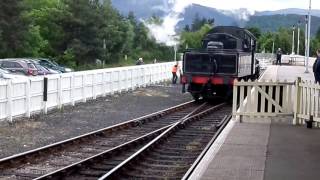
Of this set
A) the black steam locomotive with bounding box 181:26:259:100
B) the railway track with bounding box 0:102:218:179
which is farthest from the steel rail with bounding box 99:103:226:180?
the black steam locomotive with bounding box 181:26:259:100

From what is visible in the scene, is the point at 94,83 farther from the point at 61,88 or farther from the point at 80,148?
the point at 80,148

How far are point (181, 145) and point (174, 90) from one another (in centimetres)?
2006

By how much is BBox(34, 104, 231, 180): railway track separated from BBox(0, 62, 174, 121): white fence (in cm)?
450

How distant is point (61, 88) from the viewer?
21219 mm

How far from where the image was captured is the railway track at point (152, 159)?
409 inches

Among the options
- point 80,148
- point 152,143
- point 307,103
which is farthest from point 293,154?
point 80,148

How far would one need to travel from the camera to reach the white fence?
17.1 metres

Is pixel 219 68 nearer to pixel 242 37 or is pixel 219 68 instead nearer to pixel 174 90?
pixel 242 37

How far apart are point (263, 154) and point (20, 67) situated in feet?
91.0

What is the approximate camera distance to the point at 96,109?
22.1 m

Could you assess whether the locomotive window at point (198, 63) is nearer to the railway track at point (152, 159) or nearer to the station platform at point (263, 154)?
the railway track at point (152, 159)

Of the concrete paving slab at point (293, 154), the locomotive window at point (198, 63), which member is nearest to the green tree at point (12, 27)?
the locomotive window at point (198, 63)

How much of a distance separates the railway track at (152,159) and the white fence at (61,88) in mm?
4496

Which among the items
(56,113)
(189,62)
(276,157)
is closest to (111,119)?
(56,113)
